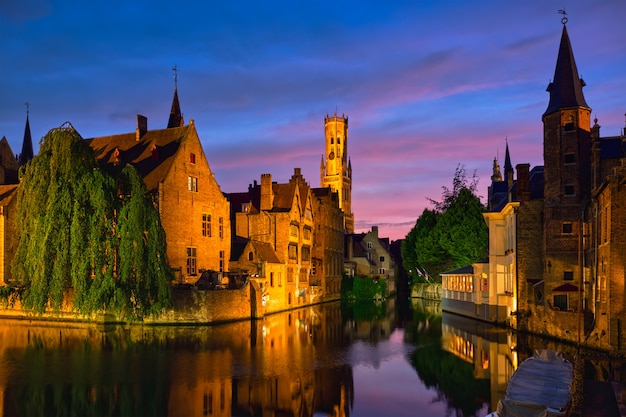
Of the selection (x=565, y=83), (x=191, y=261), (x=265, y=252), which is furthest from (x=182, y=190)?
(x=565, y=83)

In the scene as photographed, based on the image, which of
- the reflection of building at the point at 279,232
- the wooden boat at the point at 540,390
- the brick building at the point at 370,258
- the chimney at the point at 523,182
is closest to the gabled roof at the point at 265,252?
the reflection of building at the point at 279,232

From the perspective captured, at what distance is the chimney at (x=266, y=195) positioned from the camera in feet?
207

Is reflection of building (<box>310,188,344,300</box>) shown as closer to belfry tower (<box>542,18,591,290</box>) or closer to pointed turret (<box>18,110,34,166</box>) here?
belfry tower (<box>542,18,591,290</box>)

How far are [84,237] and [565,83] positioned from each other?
1277 inches

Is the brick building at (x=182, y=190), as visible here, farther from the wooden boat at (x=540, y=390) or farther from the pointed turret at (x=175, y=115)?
the wooden boat at (x=540, y=390)

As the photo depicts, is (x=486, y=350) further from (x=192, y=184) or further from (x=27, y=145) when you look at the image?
(x=27, y=145)

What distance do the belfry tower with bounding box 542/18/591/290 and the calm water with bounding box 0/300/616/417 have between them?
5.79 meters

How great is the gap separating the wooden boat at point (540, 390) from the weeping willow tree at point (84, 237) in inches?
1057

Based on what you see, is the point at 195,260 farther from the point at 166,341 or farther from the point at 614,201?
the point at 614,201

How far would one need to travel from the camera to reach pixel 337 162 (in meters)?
184

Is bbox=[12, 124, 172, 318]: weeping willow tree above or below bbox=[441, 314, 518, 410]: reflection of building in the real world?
above

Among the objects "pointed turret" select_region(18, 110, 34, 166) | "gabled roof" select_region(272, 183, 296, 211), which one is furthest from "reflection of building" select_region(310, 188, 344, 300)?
"pointed turret" select_region(18, 110, 34, 166)

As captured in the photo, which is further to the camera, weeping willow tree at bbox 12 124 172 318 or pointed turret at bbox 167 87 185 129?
pointed turret at bbox 167 87 185 129

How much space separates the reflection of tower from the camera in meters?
181
